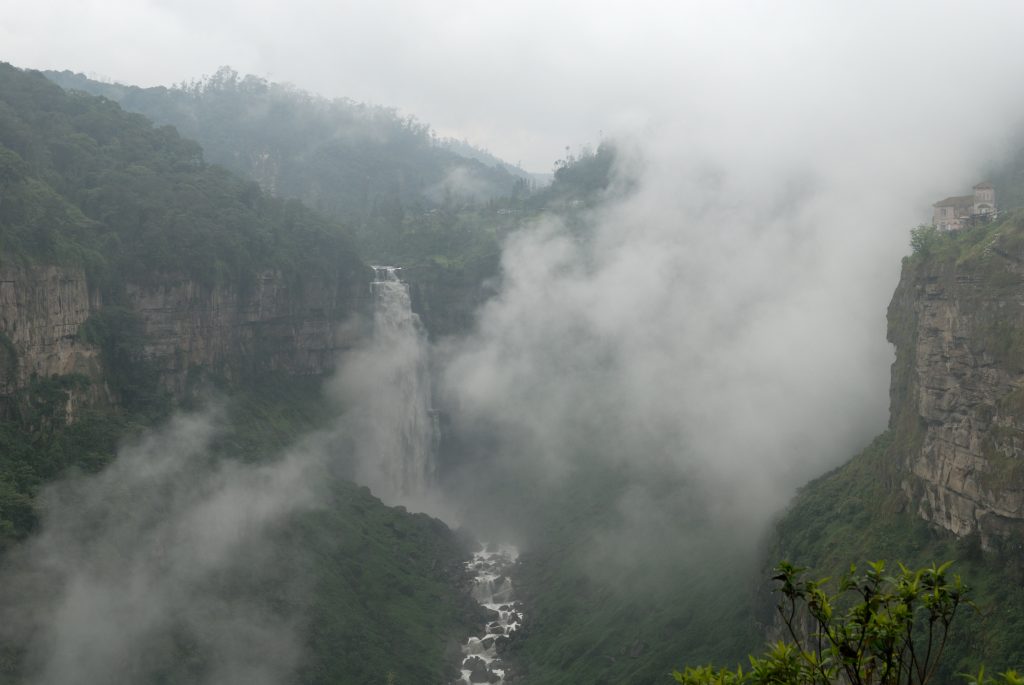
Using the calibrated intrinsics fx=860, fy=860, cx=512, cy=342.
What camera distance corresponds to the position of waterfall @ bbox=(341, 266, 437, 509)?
9475cm

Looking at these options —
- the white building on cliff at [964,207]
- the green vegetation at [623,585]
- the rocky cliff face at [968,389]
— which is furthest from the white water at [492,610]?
the white building on cliff at [964,207]

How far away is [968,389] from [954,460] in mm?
3695

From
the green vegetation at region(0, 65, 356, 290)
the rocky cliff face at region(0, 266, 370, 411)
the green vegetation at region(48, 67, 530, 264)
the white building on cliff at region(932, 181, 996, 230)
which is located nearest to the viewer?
the rocky cliff face at region(0, 266, 370, 411)

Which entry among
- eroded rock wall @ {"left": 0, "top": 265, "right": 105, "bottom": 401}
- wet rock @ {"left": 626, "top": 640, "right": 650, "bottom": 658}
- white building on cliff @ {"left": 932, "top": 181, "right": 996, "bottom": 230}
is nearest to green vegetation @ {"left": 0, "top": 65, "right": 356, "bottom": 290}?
eroded rock wall @ {"left": 0, "top": 265, "right": 105, "bottom": 401}

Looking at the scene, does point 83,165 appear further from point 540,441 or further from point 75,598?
point 540,441

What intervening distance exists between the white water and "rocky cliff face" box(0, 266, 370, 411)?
27.5 m

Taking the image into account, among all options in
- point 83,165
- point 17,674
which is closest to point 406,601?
point 17,674

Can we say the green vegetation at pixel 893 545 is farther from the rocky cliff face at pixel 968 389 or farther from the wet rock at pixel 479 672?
the wet rock at pixel 479 672

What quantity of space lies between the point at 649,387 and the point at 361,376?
32.8m

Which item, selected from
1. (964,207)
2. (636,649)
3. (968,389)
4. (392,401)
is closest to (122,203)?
(392,401)

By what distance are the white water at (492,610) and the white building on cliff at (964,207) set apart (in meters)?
46.1

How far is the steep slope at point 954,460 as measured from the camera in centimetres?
3794

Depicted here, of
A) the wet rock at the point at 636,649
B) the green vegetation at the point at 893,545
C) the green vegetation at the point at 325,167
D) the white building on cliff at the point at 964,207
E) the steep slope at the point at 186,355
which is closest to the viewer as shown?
the green vegetation at the point at 893,545

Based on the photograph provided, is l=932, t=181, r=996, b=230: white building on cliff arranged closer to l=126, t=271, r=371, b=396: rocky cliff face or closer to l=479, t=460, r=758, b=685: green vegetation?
l=479, t=460, r=758, b=685: green vegetation
